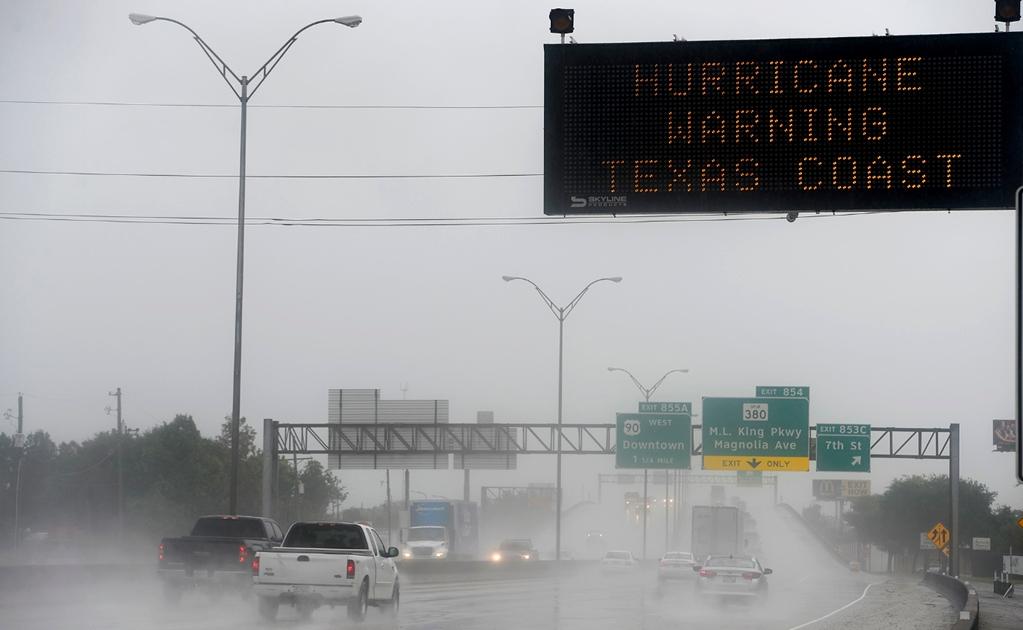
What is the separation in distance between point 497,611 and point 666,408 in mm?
29462

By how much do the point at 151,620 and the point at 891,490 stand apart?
169m

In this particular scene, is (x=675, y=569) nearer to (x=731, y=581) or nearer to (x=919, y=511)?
(x=731, y=581)

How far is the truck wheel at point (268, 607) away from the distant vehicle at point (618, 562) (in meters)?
50.2

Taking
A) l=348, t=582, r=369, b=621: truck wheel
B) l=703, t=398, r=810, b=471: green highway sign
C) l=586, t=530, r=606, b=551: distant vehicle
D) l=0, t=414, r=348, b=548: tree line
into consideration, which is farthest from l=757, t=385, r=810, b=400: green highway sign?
l=586, t=530, r=606, b=551: distant vehicle

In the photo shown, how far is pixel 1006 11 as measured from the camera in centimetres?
1587

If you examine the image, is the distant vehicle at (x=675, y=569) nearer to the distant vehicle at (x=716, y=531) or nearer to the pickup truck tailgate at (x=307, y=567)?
the distant vehicle at (x=716, y=531)

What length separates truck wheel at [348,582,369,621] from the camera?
86.8 feet

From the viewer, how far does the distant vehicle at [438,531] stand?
7331 centimetres

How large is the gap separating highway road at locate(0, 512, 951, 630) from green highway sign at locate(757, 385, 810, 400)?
31.7 ft

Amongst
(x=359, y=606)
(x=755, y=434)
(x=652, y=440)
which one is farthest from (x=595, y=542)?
(x=359, y=606)

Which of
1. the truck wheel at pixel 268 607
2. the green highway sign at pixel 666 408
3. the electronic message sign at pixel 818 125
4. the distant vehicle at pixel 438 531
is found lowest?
the distant vehicle at pixel 438 531

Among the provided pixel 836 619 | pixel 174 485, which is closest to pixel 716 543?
pixel 836 619

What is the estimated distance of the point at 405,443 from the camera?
6444cm

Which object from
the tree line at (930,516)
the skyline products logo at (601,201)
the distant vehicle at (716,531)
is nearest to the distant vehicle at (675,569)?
the distant vehicle at (716,531)
